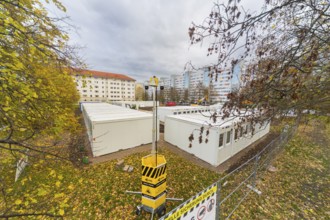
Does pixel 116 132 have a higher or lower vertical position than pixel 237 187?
higher

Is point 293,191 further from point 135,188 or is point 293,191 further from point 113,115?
point 113,115

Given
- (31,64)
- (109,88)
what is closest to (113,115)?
(31,64)

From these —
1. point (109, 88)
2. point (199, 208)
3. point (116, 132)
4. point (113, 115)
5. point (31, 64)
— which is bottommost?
point (116, 132)

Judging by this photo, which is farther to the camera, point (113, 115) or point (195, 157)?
point (113, 115)

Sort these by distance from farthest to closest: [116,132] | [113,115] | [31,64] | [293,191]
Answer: [113,115]
[116,132]
[293,191]
[31,64]

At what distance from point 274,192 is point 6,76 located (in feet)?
25.3

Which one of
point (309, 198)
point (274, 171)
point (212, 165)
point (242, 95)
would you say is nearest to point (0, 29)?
point (242, 95)

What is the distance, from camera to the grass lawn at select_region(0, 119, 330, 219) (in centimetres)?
351

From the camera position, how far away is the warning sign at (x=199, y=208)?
5.48 feet

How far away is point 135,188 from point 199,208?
3.25 metres

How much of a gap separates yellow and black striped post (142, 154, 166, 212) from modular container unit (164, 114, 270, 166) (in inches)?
104

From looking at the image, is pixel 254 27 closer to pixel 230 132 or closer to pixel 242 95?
pixel 242 95

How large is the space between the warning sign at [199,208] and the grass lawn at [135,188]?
206 centimetres

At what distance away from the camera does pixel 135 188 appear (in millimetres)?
4504
